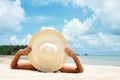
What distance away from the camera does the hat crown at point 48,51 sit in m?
7.52

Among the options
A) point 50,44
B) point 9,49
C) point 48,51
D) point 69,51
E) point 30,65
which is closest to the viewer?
point 48,51

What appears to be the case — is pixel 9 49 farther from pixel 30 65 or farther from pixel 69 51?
pixel 69 51

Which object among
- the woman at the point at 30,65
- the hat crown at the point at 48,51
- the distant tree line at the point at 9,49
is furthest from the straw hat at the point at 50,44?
the distant tree line at the point at 9,49

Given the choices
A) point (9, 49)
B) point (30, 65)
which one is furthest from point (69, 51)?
point (9, 49)

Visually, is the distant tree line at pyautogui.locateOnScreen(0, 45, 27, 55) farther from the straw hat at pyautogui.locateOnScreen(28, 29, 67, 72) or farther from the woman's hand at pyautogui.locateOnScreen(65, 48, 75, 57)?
the woman's hand at pyautogui.locateOnScreen(65, 48, 75, 57)

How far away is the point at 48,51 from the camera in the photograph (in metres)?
7.51

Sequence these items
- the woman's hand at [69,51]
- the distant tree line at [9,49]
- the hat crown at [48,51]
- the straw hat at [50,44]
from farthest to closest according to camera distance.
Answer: the distant tree line at [9,49] → the woman's hand at [69,51] → the straw hat at [50,44] → the hat crown at [48,51]

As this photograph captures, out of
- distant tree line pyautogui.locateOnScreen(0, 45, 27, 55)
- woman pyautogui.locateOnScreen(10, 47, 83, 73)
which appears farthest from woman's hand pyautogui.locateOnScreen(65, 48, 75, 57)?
distant tree line pyautogui.locateOnScreen(0, 45, 27, 55)

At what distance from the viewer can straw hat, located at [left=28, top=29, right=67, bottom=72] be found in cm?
774

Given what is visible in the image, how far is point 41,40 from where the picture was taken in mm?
7840

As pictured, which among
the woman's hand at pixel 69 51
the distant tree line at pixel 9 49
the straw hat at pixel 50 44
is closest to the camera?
the straw hat at pixel 50 44

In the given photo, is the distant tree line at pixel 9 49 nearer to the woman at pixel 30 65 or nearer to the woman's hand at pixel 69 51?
the woman at pixel 30 65

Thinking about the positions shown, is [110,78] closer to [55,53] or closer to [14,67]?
[55,53]

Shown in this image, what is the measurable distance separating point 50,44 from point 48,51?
0.22 metres
